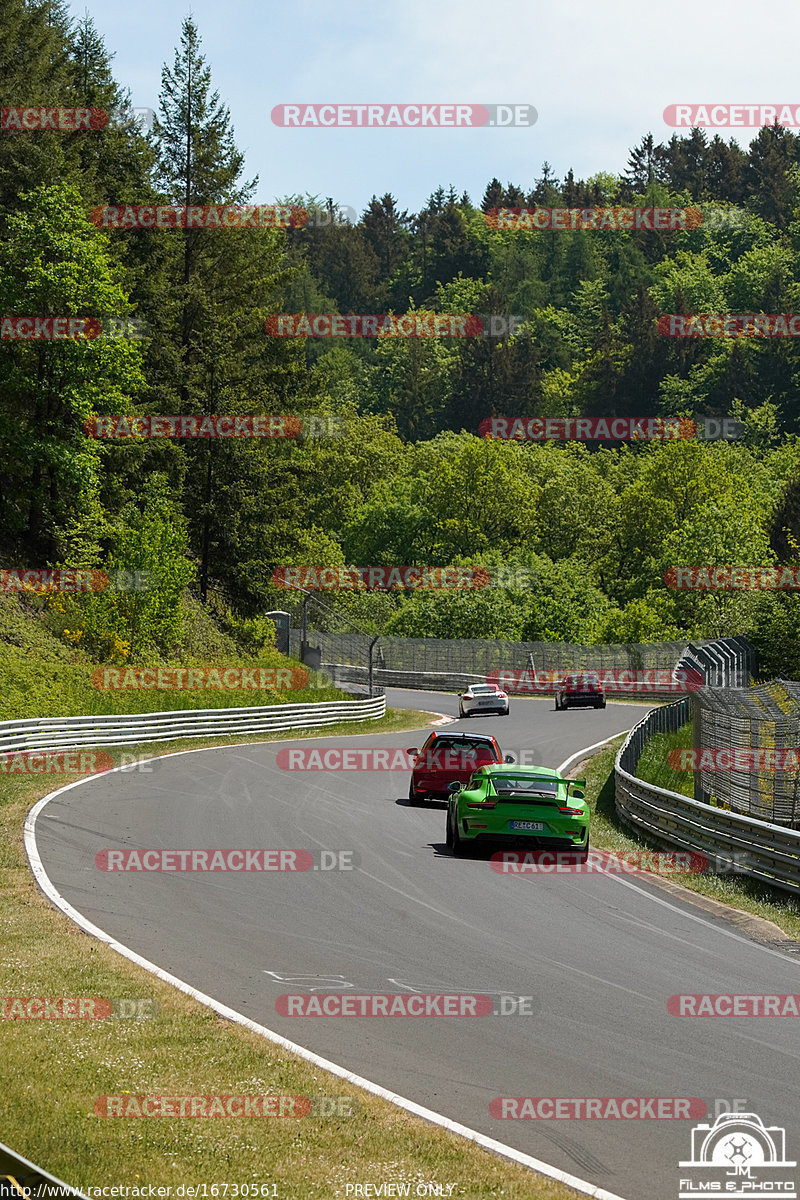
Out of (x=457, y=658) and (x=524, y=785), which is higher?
(x=524, y=785)

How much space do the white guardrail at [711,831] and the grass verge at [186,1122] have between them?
7.75 m

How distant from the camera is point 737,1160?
643 centimetres

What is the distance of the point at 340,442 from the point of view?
127375 millimetres

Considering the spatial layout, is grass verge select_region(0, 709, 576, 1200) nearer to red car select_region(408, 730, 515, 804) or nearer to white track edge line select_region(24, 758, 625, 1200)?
white track edge line select_region(24, 758, 625, 1200)

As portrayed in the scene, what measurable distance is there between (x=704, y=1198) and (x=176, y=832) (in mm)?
13782

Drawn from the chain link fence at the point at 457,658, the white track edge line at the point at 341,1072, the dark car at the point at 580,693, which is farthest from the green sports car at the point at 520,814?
the chain link fence at the point at 457,658

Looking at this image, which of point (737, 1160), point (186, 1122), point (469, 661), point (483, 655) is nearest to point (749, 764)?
point (737, 1160)

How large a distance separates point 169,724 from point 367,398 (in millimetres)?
123800

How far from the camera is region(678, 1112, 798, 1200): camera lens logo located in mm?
6078

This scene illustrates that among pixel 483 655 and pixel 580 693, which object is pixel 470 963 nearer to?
pixel 580 693

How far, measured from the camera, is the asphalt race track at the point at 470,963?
7359 mm

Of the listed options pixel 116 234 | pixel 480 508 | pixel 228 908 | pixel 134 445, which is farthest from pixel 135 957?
pixel 480 508

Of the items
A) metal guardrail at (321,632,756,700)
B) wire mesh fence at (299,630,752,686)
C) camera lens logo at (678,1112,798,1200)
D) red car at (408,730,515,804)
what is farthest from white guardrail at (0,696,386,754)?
wire mesh fence at (299,630,752,686)

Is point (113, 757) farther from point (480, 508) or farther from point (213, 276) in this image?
point (480, 508)
